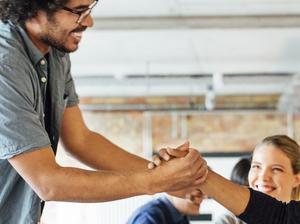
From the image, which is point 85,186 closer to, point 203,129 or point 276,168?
point 276,168

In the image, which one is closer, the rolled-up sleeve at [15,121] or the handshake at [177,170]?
the rolled-up sleeve at [15,121]

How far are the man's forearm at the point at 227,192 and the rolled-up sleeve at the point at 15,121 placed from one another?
0.55 m

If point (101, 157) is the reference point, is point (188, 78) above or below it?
below

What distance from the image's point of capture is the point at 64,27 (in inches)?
68.9

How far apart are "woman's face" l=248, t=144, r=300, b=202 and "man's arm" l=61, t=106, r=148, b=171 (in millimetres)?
541

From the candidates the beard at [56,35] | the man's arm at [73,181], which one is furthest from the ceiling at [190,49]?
the man's arm at [73,181]

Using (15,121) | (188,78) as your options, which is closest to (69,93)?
(15,121)

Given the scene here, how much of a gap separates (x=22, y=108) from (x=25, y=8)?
298 millimetres

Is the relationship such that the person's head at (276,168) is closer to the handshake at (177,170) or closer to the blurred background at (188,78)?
the handshake at (177,170)

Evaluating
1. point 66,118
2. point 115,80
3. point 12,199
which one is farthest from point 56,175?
point 115,80

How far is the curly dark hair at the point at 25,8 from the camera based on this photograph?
1.75 meters

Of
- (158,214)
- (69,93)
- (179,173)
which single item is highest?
(69,93)

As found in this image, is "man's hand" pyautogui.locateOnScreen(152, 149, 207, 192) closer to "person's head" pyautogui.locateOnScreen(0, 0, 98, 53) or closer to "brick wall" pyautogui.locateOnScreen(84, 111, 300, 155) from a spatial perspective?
"person's head" pyautogui.locateOnScreen(0, 0, 98, 53)

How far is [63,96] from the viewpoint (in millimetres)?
1948
